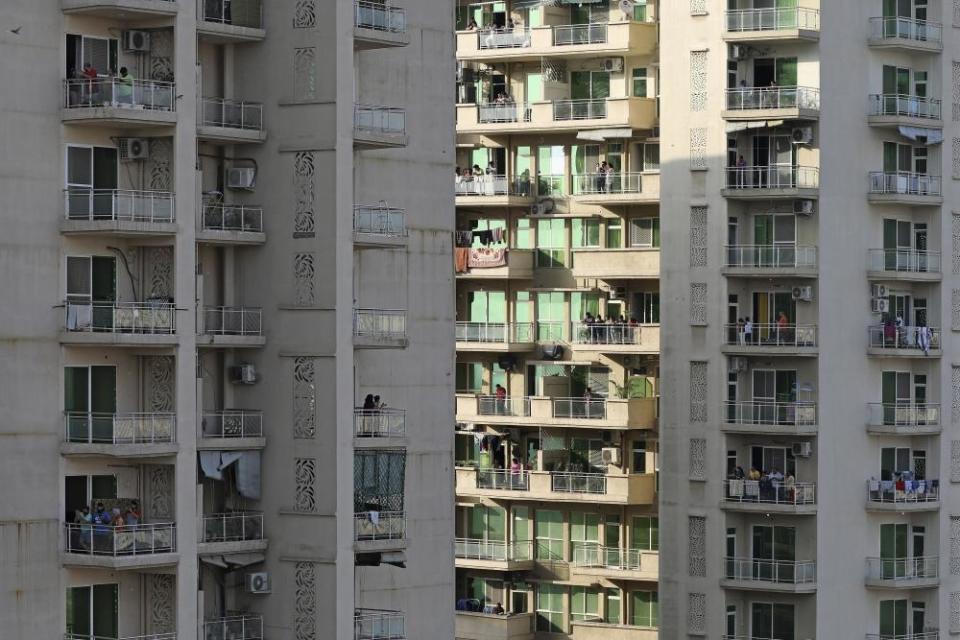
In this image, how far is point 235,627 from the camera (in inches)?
2739

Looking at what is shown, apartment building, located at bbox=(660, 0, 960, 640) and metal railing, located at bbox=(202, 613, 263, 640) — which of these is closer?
metal railing, located at bbox=(202, 613, 263, 640)

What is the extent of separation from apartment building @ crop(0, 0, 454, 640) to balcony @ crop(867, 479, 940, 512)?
2064 cm

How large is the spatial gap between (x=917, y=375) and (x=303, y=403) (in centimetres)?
3017

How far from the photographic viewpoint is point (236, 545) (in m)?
69.3

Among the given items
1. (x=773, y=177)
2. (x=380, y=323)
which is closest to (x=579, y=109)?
(x=773, y=177)

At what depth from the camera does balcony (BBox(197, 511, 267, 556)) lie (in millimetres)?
68938

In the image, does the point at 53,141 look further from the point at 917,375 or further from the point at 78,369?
the point at 917,375

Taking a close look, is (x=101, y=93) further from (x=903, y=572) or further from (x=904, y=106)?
(x=903, y=572)

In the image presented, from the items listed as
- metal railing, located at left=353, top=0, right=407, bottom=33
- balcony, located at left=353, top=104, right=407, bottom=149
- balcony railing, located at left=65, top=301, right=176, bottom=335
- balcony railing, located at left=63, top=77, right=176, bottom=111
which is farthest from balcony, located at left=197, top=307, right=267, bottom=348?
metal railing, located at left=353, top=0, right=407, bottom=33

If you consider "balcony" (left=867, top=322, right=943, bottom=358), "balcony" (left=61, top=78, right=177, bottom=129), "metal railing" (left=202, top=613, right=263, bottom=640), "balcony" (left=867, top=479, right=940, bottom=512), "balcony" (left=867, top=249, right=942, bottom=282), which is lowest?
"metal railing" (left=202, top=613, right=263, bottom=640)

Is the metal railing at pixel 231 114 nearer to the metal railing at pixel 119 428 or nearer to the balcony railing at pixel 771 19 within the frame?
the metal railing at pixel 119 428

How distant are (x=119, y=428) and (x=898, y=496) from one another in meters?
33.4

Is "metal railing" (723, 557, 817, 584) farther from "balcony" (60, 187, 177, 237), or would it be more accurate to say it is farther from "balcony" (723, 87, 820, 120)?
"balcony" (60, 187, 177, 237)

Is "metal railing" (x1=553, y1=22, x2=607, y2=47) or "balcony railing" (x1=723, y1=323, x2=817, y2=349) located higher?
"metal railing" (x1=553, y1=22, x2=607, y2=47)
